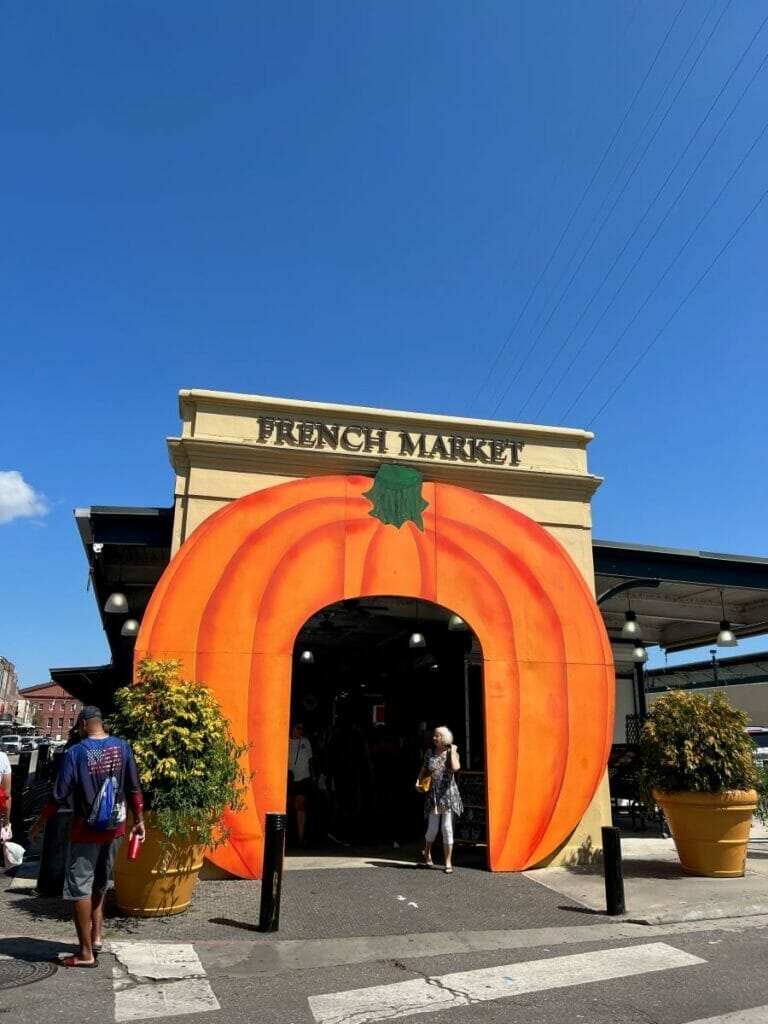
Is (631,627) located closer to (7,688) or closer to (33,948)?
(33,948)

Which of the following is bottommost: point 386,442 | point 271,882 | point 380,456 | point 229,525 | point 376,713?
point 271,882

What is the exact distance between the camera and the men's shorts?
5.24m

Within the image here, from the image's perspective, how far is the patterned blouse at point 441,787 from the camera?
8867 millimetres

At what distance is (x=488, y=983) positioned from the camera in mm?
5180

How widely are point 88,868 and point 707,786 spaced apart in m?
6.50

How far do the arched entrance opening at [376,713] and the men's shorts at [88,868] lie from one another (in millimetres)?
4601

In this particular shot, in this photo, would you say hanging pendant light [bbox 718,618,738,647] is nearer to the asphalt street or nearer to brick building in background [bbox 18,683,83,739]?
the asphalt street

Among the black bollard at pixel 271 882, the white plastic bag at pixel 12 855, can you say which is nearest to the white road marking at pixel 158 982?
the black bollard at pixel 271 882

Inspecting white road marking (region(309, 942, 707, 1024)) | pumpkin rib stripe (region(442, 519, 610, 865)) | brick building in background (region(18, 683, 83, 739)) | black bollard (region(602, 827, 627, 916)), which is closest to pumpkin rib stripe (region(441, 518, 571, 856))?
pumpkin rib stripe (region(442, 519, 610, 865))

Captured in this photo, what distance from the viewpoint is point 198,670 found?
28.3 ft

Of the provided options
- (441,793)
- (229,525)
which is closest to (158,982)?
(441,793)

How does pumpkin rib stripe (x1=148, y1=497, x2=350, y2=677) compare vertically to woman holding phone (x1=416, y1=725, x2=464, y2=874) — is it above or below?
above

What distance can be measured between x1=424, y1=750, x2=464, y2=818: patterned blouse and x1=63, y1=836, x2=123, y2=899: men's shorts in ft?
13.9

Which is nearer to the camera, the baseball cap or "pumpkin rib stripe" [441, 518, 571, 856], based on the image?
the baseball cap
